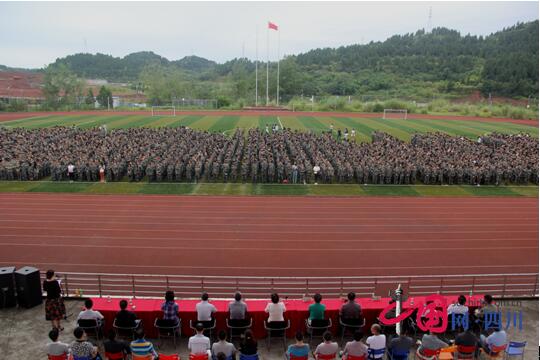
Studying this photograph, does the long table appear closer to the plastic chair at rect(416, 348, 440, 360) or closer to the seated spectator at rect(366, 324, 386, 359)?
the plastic chair at rect(416, 348, 440, 360)

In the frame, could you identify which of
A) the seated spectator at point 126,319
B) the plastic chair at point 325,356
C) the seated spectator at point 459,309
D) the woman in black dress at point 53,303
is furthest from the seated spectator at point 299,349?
the woman in black dress at point 53,303

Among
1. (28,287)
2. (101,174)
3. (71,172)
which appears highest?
(71,172)

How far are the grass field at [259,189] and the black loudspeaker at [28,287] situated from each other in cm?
1257

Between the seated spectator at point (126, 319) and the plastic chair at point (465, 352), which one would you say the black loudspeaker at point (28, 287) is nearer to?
the seated spectator at point (126, 319)

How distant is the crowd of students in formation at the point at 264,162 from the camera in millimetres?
24500

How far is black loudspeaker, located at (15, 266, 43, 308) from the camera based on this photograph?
9.57m

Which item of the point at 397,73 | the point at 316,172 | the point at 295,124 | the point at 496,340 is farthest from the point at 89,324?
the point at 397,73

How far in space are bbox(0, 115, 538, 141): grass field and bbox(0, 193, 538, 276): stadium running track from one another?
25.3m

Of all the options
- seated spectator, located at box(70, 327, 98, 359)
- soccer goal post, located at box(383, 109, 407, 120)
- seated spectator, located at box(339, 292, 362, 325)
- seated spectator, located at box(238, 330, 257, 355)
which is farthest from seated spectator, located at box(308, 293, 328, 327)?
soccer goal post, located at box(383, 109, 407, 120)

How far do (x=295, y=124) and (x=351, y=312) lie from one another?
45455 millimetres

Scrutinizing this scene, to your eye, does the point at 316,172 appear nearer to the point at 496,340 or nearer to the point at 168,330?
the point at 168,330

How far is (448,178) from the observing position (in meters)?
24.9

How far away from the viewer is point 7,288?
9.70 meters

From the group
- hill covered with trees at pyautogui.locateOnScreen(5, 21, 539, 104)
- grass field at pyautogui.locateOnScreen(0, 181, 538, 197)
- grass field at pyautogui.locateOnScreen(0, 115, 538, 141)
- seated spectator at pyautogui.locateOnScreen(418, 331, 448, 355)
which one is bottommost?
seated spectator at pyautogui.locateOnScreen(418, 331, 448, 355)
